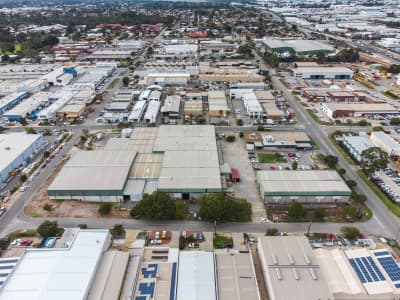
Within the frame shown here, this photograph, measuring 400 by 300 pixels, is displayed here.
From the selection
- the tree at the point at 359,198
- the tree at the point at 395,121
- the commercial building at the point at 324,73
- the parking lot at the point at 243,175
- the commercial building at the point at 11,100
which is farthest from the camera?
the commercial building at the point at 324,73

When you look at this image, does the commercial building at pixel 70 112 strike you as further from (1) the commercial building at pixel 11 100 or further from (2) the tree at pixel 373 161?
→ (2) the tree at pixel 373 161

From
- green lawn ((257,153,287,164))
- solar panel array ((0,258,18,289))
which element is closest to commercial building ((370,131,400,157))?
green lawn ((257,153,287,164))

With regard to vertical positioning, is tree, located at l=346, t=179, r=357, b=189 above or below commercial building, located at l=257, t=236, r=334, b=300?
above

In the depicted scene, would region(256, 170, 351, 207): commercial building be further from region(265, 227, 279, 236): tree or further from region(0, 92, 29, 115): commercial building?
region(0, 92, 29, 115): commercial building

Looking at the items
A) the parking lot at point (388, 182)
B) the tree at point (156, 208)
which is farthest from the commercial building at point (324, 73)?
the tree at point (156, 208)

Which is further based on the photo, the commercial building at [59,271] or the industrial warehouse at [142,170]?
the industrial warehouse at [142,170]

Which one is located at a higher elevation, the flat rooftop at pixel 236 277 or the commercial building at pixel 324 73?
the commercial building at pixel 324 73
